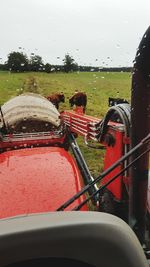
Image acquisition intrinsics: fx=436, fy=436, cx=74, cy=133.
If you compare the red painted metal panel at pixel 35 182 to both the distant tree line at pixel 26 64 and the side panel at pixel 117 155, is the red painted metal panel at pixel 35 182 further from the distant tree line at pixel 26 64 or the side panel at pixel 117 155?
the distant tree line at pixel 26 64

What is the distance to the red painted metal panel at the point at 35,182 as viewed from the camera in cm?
287

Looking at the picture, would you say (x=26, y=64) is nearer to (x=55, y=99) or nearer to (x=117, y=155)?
(x=55, y=99)

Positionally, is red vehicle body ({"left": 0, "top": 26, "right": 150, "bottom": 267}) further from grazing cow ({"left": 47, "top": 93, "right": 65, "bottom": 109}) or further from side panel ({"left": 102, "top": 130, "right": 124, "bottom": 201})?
grazing cow ({"left": 47, "top": 93, "right": 65, "bottom": 109})

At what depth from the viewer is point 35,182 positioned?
126 inches

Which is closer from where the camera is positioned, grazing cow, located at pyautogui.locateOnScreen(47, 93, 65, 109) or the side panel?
the side panel

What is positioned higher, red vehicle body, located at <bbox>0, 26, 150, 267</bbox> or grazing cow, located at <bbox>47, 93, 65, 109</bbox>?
red vehicle body, located at <bbox>0, 26, 150, 267</bbox>

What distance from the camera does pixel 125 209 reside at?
3297 mm

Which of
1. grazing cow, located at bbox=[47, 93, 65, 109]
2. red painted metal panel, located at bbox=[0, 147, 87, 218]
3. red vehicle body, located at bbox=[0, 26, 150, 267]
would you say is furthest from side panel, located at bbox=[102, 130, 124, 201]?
grazing cow, located at bbox=[47, 93, 65, 109]

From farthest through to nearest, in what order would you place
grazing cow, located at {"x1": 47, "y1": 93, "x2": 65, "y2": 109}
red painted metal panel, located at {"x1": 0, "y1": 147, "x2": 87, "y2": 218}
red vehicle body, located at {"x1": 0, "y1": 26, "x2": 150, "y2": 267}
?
grazing cow, located at {"x1": 47, "y1": 93, "x2": 65, "y2": 109} < red painted metal panel, located at {"x1": 0, "y1": 147, "x2": 87, "y2": 218} < red vehicle body, located at {"x1": 0, "y1": 26, "x2": 150, "y2": 267}

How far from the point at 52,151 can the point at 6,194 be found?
1.17 m

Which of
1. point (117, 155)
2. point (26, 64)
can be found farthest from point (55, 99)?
point (117, 155)

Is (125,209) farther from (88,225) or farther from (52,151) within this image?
(88,225)

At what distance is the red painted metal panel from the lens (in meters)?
2.87

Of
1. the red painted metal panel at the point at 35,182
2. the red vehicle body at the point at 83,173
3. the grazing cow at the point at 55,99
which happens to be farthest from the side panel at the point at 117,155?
the grazing cow at the point at 55,99
